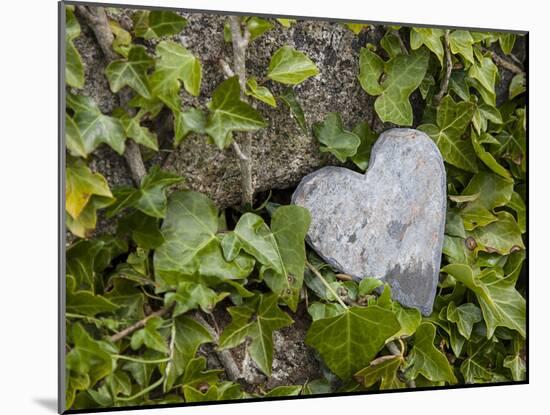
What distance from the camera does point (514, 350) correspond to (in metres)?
2.05

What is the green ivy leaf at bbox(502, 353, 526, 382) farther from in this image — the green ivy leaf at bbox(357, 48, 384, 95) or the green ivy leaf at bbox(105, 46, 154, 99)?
the green ivy leaf at bbox(105, 46, 154, 99)

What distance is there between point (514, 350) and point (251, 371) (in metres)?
0.64

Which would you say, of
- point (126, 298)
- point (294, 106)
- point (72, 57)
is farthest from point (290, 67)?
point (126, 298)

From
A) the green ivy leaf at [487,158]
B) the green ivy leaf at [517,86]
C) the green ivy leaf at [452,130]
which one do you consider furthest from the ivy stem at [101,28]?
the green ivy leaf at [517,86]

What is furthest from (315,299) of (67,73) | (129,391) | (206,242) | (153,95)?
(67,73)

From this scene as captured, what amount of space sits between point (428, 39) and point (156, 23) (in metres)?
0.59

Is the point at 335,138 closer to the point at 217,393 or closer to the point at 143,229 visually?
the point at 143,229

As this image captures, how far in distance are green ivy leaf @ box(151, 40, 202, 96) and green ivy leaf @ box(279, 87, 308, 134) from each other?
7.7 inches

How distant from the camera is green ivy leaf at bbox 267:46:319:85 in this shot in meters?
1.75

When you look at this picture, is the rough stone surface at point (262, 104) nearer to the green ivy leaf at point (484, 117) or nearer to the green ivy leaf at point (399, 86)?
the green ivy leaf at point (399, 86)

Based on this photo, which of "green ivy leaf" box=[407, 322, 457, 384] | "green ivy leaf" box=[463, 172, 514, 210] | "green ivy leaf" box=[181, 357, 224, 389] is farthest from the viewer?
"green ivy leaf" box=[463, 172, 514, 210]

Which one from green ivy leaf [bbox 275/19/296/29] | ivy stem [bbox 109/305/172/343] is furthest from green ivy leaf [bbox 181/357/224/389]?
green ivy leaf [bbox 275/19/296/29]

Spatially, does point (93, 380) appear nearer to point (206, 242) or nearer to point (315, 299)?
point (206, 242)

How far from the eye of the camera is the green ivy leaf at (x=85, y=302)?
1600 mm
